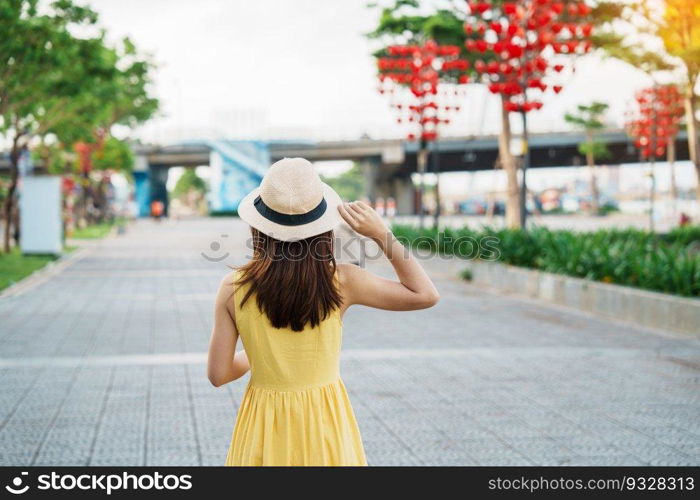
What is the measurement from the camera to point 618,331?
34.9 ft

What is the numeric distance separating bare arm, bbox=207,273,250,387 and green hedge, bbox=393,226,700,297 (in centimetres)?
876

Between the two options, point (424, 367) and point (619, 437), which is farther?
point (424, 367)

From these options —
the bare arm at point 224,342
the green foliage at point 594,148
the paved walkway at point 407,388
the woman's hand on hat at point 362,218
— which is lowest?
the paved walkway at point 407,388

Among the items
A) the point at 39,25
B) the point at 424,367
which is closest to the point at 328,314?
the point at 424,367

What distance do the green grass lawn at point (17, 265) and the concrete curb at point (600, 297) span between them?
8.10 meters

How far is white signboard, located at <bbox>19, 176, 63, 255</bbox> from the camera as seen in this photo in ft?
77.2

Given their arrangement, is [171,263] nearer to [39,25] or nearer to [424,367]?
[39,25]

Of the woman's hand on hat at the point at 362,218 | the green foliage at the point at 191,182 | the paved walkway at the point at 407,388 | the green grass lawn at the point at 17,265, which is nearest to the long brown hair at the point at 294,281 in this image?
the woman's hand on hat at the point at 362,218

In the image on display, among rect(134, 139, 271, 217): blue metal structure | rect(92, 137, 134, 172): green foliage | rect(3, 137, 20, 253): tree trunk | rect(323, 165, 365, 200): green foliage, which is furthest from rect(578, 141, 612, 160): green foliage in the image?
rect(323, 165, 365, 200): green foliage

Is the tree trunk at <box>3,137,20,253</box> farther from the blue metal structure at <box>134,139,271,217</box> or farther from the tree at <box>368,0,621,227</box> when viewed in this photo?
the blue metal structure at <box>134,139,271,217</box>

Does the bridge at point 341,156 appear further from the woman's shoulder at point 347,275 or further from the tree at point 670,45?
the woman's shoulder at point 347,275

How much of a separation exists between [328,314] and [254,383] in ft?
1.05

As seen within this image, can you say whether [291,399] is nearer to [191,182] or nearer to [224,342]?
[224,342]

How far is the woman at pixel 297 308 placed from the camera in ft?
9.01
